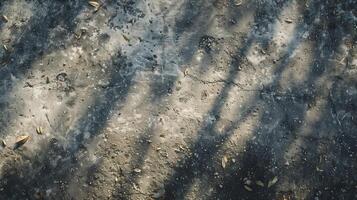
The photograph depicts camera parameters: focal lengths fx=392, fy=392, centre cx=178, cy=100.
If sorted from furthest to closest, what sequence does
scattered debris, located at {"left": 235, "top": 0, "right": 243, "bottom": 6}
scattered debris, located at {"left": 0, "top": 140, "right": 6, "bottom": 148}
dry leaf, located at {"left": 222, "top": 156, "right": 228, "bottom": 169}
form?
scattered debris, located at {"left": 235, "top": 0, "right": 243, "bottom": 6} < dry leaf, located at {"left": 222, "top": 156, "right": 228, "bottom": 169} < scattered debris, located at {"left": 0, "top": 140, "right": 6, "bottom": 148}

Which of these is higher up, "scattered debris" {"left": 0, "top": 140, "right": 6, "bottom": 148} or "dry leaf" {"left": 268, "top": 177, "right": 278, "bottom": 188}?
"scattered debris" {"left": 0, "top": 140, "right": 6, "bottom": 148}

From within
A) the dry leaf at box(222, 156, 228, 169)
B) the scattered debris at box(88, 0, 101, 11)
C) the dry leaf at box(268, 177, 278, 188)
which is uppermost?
the scattered debris at box(88, 0, 101, 11)

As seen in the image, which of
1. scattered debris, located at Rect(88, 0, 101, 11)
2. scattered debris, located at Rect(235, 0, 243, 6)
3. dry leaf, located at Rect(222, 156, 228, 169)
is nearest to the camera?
dry leaf, located at Rect(222, 156, 228, 169)

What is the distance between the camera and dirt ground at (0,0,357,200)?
336 centimetres

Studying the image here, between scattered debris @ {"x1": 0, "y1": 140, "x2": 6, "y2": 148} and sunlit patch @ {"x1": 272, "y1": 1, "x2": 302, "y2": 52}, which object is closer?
scattered debris @ {"x1": 0, "y1": 140, "x2": 6, "y2": 148}

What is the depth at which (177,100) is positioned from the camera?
351cm

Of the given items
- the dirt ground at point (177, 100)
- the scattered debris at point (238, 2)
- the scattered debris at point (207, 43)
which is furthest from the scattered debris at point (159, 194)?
the scattered debris at point (238, 2)

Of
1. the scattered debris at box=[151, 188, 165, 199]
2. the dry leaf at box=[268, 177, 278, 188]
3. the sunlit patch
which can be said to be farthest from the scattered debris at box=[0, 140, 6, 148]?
the sunlit patch

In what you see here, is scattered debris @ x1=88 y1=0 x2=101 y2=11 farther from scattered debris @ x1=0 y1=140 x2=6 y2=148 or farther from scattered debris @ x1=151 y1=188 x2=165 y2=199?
scattered debris @ x1=151 y1=188 x2=165 y2=199

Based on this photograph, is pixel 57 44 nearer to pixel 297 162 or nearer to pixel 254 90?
pixel 254 90

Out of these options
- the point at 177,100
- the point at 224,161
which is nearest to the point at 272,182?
the point at 224,161

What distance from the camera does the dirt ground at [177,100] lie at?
11.0ft

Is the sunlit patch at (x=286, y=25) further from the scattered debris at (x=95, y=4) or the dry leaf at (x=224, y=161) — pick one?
the scattered debris at (x=95, y=4)

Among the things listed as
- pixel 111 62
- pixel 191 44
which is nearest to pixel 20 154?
pixel 111 62
